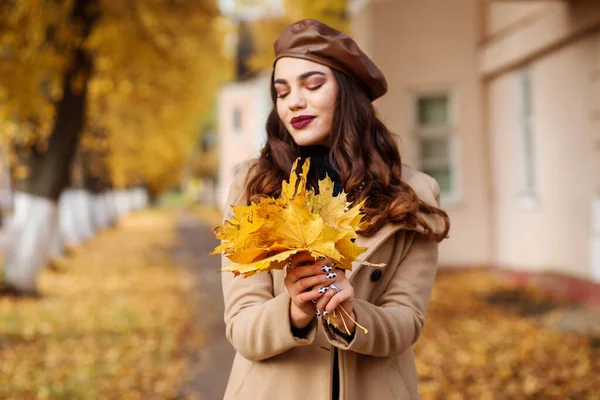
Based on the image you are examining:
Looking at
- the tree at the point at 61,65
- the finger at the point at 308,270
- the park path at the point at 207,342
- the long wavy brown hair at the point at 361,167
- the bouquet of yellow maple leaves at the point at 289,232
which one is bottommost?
the park path at the point at 207,342

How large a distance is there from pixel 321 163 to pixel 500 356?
17.3ft

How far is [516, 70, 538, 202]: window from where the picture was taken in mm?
11734

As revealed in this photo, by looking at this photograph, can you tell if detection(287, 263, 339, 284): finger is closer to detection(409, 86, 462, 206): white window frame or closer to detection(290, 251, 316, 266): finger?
detection(290, 251, 316, 266): finger

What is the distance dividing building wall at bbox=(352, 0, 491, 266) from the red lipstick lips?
36.1 ft

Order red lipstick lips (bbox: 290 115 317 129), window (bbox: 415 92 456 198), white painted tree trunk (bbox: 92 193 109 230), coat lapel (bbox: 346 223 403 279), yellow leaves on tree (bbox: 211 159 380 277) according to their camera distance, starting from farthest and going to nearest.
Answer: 1. white painted tree trunk (bbox: 92 193 109 230)
2. window (bbox: 415 92 456 198)
3. red lipstick lips (bbox: 290 115 317 129)
4. coat lapel (bbox: 346 223 403 279)
5. yellow leaves on tree (bbox: 211 159 380 277)

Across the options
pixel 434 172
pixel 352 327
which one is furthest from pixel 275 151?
pixel 434 172

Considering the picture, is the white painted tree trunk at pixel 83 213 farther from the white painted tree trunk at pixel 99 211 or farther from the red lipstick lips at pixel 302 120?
the red lipstick lips at pixel 302 120

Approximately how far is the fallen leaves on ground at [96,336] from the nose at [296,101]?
4.50 m

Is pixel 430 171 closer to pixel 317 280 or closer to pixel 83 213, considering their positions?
pixel 317 280

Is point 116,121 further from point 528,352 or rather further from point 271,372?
point 271,372

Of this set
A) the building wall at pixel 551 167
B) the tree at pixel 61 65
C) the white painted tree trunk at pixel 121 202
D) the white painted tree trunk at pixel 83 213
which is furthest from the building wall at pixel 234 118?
the building wall at pixel 551 167

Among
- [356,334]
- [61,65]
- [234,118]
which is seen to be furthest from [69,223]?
[356,334]

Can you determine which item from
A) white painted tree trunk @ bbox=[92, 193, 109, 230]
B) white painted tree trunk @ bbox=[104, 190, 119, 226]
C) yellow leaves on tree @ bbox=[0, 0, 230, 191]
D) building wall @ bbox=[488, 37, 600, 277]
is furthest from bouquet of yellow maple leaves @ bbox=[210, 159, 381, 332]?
white painted tree trunk @ bbox=[104, 190, 119, 226]

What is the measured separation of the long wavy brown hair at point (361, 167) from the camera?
7.08ft
